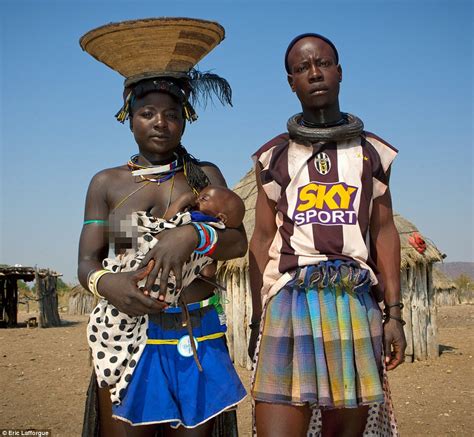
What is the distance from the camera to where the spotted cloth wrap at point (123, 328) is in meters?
2.41

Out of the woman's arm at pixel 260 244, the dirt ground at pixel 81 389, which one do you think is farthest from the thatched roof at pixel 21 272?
the woman's arm at pixel 260 244

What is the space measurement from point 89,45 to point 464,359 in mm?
9905

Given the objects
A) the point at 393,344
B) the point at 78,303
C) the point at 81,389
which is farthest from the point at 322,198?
the point at 78,303

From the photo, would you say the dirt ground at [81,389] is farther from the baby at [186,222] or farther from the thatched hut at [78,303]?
the thatched hut at [78,303]

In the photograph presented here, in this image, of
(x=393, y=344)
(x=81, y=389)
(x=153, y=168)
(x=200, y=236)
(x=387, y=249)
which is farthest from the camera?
(x=81, y=389)

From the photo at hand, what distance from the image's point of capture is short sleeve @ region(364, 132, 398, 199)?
285cm

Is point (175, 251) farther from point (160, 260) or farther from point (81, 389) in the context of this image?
point (81, 389)

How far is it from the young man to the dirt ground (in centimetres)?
382

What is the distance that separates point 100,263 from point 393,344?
1.29 metres

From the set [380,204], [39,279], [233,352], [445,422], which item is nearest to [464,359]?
[233,352]

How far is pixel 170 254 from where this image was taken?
230cm

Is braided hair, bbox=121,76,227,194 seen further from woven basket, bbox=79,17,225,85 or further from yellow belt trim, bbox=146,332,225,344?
yellow belt trim, bbox=146,332,225,344

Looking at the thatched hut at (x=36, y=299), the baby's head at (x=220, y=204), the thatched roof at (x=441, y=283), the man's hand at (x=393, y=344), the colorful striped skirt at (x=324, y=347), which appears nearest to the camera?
the baby's head at (x=220, y=204)

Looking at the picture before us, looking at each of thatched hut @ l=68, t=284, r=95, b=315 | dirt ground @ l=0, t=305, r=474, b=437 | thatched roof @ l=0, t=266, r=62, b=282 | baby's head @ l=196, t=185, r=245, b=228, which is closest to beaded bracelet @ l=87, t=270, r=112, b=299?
baby's head @ l=196, t=185, r=245, b=228
